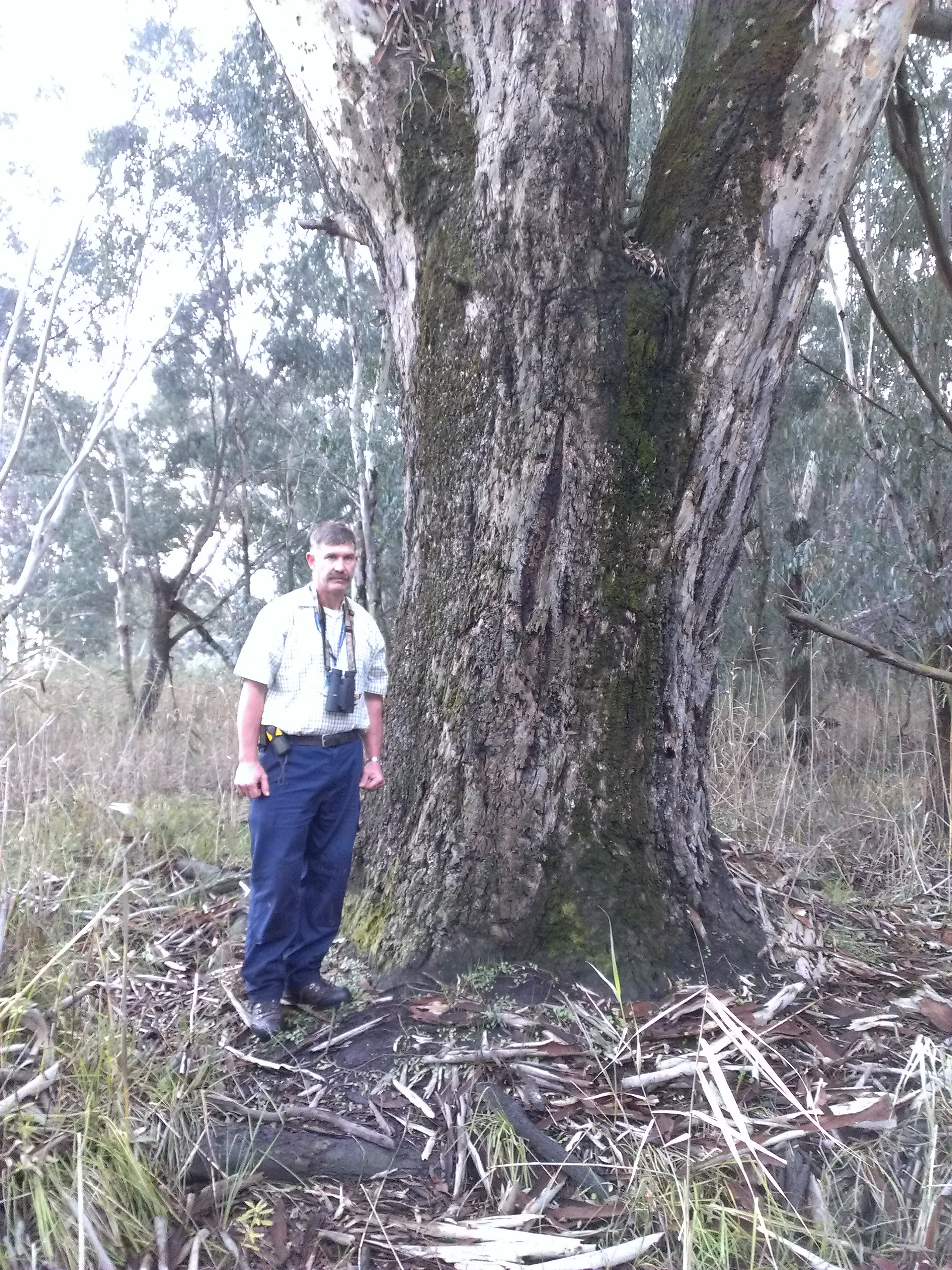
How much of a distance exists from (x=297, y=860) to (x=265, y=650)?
0.67 metres

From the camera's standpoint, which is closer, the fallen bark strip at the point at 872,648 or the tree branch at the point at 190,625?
the fallen bark strip at the point at 872,648

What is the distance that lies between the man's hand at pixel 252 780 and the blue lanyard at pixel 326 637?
0.38 m

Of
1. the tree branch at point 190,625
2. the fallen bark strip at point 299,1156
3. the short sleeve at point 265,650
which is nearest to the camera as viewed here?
the fallen bark strip at point 299,1156

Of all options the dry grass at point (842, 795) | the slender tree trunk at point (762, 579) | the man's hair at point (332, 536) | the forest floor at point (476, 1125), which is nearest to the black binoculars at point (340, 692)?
the man's hair at point (332, 536)

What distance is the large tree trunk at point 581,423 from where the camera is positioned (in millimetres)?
3164

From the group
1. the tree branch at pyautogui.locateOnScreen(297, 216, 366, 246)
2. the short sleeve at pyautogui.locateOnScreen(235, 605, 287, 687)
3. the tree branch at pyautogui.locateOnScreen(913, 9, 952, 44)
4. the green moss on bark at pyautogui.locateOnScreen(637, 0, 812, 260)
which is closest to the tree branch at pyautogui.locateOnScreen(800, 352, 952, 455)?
the tree branch at pyautogui.locateOnScreen(913, 9, 952, 44)

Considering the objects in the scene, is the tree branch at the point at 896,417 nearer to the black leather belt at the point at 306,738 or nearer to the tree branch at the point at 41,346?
the black leather belt at the point at 306,738

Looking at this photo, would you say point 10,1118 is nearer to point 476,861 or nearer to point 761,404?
point 476,861

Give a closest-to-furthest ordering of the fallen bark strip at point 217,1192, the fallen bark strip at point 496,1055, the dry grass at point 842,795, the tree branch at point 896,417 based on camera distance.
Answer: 1. the fallen bark strip at point 217,1192
2. the fallen bark strip at point 496,1055
3. the dry grass at point 842,795
4. the tree branch at point 896,417

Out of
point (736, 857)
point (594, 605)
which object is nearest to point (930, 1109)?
point (594, 605)

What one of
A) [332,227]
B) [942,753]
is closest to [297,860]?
[332,227]

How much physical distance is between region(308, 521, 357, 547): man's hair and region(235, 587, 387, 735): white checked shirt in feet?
0.53

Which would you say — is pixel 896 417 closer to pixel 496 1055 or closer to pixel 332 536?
pixel 332 536

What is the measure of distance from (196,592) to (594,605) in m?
18.8
